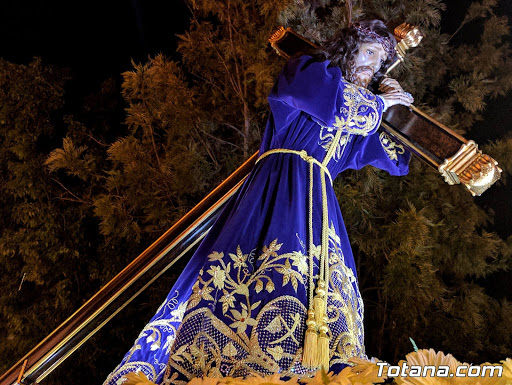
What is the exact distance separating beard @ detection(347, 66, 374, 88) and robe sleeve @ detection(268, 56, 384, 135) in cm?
20

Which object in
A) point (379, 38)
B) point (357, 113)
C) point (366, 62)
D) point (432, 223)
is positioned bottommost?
point (432, 223)

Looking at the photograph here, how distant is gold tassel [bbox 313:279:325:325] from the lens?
1.25 metres

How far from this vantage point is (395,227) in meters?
2.85

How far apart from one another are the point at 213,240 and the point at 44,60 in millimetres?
4405

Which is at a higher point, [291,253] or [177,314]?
[291,253]

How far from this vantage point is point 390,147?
2.06 meters

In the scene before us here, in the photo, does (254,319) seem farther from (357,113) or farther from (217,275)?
(357,113)

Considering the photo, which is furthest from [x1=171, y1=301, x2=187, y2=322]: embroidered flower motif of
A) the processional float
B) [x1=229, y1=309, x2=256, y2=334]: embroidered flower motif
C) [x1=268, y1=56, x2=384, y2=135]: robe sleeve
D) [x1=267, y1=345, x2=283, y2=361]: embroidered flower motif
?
[x1=268, y1=56, x2=384, y2=135]: robe sleeve

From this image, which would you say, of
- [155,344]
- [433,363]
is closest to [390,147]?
[155,344]

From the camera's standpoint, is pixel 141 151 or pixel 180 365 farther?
pixel 141 151

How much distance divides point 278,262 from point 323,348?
0.29 meters

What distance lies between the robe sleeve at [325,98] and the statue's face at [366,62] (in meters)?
0.21

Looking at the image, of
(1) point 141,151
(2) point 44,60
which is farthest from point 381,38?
(2) point 44,60

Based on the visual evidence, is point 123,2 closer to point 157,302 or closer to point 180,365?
point 157,302
